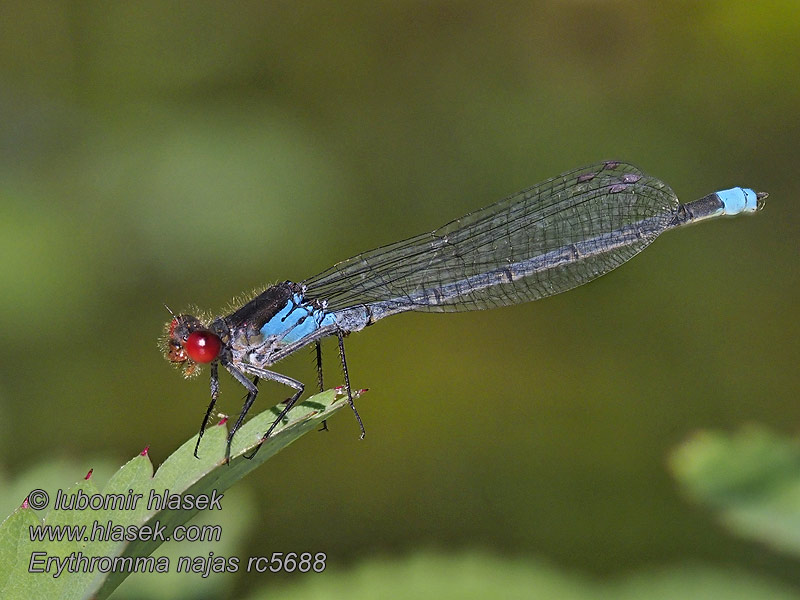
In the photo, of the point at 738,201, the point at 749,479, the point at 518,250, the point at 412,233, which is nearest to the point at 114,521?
the point at 749,479

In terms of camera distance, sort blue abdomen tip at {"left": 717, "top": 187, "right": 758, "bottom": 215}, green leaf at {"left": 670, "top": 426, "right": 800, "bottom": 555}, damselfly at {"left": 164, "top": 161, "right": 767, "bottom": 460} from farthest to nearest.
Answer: blue abdomen tip at {"left": 717, "top": 187, "right": 758, "bottom": 215}
damselfly at {"left": 164, "top": 161, "right": 767, "bottom": 460}
green leaf at {"left": 670, "top": 426, "right": 800, "bottom": 555}

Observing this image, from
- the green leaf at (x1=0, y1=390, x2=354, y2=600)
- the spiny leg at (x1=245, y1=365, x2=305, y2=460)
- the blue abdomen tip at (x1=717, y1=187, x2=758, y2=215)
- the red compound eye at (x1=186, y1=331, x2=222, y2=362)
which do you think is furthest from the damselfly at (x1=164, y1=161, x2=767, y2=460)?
the green leaf at (x1=0, y1=390, x2=354, y2=600)

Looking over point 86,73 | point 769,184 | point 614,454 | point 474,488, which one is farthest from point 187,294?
point 769,184

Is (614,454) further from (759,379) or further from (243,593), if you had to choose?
(243,593)

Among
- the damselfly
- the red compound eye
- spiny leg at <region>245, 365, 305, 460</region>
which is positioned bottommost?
spiny leg at <region>245, 365, 305, 460</region>

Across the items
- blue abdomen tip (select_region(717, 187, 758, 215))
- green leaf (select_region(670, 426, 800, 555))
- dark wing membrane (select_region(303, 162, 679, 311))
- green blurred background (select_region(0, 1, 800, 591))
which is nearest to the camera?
green leaf (select_region(670, 426, 800, 555))

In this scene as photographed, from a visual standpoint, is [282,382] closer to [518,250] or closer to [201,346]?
[201,346]

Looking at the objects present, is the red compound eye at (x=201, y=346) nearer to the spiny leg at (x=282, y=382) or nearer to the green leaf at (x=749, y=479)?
the spiny leg at (x=282, y=382)

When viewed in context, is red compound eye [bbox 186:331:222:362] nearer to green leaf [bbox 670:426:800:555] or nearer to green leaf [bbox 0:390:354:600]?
green leaf [bbox 0:390:354:600]
